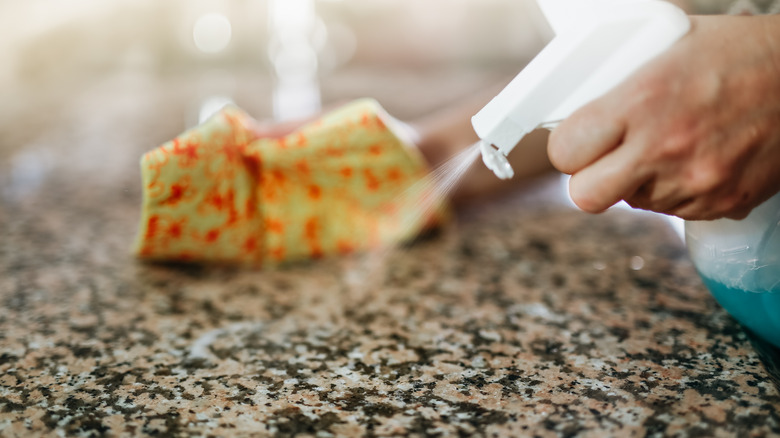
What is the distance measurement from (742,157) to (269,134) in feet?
1.66

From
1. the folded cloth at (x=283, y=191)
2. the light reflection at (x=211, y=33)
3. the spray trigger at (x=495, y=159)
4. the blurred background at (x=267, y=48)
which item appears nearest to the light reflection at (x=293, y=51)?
the blurred background at (x=267, y=48)

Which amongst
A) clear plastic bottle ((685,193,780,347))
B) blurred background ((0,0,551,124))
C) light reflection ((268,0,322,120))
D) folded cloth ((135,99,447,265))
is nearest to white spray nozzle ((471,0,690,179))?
clear plastic bottle ((685,193,780,347))

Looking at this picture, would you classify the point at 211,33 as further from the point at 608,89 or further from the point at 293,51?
the point at 608,89

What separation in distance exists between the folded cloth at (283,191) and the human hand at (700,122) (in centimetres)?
33

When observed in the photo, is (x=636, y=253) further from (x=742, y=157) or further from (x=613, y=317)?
(x=742, y=157)

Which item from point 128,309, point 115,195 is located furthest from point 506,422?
point 115,195

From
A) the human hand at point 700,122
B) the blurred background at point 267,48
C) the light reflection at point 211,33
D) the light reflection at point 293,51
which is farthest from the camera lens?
the light reflection at point 211,33

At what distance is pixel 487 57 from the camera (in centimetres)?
188

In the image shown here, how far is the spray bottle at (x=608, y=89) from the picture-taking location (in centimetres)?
36

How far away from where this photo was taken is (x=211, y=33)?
1.81 meters

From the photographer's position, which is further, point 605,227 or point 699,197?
point 605,227

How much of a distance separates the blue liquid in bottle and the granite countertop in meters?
0.03

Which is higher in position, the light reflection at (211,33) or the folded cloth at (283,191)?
the light reflection at (211,33)

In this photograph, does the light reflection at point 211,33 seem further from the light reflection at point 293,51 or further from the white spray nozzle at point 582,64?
the white spray nozzle at point 582,64
